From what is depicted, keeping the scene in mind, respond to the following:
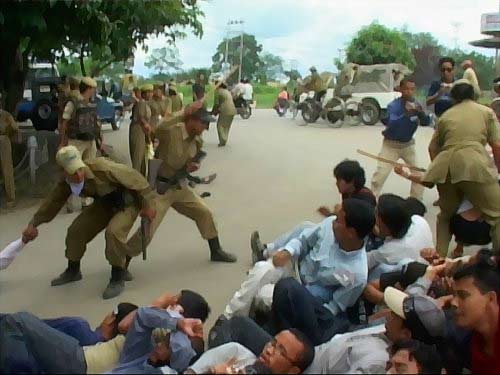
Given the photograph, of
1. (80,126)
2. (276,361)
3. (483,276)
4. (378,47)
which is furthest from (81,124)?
(378,47)

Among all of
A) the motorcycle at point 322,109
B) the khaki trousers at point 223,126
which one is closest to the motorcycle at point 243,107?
the motorcycle at point 322,109

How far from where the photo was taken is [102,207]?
5.66 m

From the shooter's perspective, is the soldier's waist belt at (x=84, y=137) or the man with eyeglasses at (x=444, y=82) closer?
the soldier's waist belt at (x=84, y=137)

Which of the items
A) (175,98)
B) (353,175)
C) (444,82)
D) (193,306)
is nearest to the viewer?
(193,306)

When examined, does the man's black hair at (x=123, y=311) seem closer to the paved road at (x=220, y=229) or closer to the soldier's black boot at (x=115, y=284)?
the paved road at (x=220, y=229)

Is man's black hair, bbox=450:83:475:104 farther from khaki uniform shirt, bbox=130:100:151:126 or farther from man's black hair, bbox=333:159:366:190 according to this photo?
khaki uniform shirt, bbox=130:100:151:126

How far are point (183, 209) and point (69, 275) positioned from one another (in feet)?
3.64

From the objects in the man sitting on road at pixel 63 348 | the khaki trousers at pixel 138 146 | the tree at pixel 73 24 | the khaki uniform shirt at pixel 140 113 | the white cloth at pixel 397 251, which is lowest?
the khaki trousers at pixel 138 146

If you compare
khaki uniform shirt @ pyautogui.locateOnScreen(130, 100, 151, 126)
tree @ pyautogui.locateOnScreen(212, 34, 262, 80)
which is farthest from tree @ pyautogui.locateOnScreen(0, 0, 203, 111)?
tree @ pyautogui.locateOnScreen(212, 34, 262, 80)

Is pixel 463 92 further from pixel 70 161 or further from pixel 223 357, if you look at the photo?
pixel 223 357

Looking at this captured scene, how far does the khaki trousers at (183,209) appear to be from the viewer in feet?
19.6

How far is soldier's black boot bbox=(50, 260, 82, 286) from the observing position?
19.4 feet

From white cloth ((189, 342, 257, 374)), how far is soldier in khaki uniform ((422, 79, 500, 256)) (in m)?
2.95

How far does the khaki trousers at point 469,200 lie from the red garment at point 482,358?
265 centimetres
